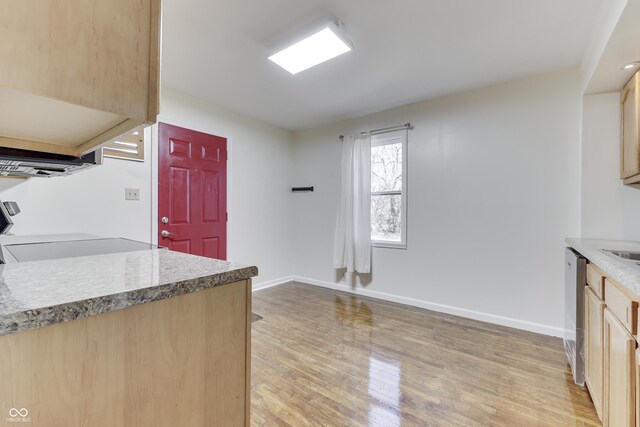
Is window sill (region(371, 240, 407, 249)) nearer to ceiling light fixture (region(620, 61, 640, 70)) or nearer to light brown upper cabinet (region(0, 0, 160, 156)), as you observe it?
ceiling light fixture (region(620, 61, 640, 70))

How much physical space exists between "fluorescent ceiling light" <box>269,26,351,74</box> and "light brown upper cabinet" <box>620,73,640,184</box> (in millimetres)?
1938

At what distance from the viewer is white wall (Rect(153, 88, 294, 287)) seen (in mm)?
3197

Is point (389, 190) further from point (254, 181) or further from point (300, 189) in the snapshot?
point (254, 181)

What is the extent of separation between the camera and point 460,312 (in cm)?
296

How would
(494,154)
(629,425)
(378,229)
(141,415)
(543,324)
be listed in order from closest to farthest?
(141,415), (629,425), (543,324), (494,154), (378,229)

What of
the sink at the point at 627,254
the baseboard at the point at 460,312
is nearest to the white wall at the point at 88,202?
the baseboard at the point at 460,312

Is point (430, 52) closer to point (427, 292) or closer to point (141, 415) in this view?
point (427, 292)

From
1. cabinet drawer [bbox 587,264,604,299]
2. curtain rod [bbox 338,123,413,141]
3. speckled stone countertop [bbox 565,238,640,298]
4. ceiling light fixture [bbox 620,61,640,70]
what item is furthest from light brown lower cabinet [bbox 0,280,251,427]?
curtain rod [bbox 338,123,413,141]

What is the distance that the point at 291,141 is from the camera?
4414mm

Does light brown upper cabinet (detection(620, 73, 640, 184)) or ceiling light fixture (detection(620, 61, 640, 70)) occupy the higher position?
ceiling light fixture (detection(620, 61, 640, 70))

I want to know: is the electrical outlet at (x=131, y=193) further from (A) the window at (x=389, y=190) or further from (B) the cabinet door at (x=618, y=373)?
(B) the cabinet door at (x=618, y=373)

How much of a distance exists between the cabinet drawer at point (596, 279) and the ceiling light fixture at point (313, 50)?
2007 mm

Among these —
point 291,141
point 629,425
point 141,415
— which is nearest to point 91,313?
point 141,415

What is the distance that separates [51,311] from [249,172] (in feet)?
11.0
